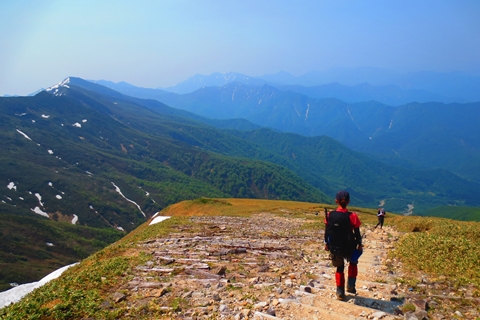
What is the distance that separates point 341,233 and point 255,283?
4.14 m

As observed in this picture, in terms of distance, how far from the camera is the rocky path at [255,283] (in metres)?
9.13

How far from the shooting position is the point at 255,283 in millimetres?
11766

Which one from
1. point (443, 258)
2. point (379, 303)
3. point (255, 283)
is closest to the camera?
point (379, 303)

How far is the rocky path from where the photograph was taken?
30.0 feet

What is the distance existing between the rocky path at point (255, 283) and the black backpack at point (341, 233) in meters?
1.55

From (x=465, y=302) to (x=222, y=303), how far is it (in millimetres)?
7294

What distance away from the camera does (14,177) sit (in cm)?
19725

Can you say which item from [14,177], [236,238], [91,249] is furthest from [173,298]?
[14,177]

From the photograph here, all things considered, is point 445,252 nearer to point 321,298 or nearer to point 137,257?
point 321,298

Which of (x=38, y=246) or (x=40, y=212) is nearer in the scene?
(x=38, y=246)

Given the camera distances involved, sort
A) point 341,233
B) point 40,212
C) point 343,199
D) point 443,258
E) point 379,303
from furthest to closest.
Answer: point 40,212
point 443,258
point 343,199
point 341,233
point 379,303

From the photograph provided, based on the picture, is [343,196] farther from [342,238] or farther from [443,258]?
[443,258]

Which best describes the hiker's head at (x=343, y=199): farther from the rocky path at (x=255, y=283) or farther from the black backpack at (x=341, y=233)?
the rocky path at (x=255, y=283)

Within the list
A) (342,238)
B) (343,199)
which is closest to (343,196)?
(343,199)
